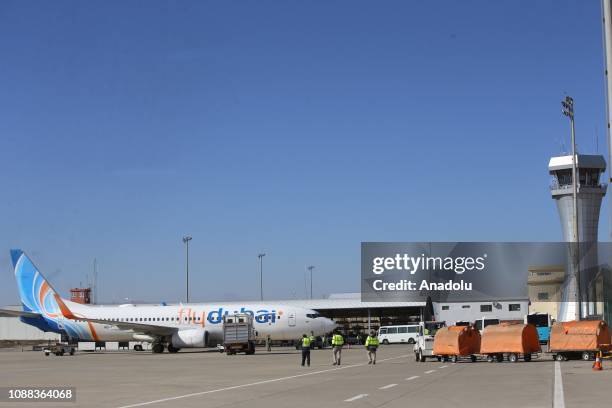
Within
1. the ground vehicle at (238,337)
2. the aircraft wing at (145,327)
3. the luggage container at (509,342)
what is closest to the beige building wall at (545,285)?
the aircraft wing at (145,327)

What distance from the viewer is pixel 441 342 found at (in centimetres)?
4031

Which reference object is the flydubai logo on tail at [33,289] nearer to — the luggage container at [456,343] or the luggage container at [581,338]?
the luggage container at [456,343]

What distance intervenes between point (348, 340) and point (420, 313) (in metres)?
12.7

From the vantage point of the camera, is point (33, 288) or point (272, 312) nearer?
point (272, 312)

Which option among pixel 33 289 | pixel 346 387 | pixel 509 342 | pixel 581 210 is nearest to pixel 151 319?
pixel 33 289

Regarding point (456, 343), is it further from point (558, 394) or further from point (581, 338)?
point (558, 394)

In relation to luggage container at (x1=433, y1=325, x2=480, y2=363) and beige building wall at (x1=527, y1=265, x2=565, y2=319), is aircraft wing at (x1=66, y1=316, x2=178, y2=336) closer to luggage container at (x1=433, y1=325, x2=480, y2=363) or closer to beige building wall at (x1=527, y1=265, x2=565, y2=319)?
luggage container at (x1=433, y1=325, x2=480, y2=363)

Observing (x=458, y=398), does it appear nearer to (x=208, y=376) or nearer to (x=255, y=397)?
(x=255, y=397)

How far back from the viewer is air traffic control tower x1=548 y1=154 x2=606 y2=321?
398ft

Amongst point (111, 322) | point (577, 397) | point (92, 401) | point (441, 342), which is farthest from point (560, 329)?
point (111, 322)

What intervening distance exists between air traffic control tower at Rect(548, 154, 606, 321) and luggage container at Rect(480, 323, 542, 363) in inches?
3301

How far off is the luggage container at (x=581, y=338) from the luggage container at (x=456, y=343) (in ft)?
12.8

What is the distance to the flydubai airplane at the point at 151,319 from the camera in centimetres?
6291

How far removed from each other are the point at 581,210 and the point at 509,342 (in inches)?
3610
